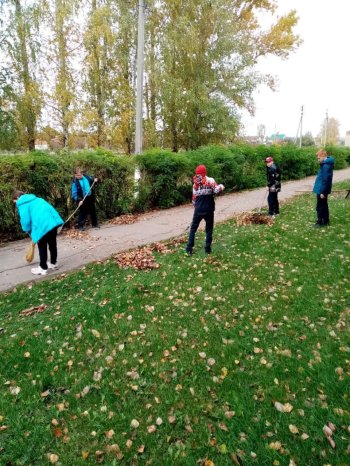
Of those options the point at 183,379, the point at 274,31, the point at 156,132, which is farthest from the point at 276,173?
the point at 274,31

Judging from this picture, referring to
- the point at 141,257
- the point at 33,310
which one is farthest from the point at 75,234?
the point at 33,310

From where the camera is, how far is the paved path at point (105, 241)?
7954 millimetres

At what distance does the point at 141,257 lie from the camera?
27.0ft

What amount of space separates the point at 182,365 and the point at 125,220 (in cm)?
862

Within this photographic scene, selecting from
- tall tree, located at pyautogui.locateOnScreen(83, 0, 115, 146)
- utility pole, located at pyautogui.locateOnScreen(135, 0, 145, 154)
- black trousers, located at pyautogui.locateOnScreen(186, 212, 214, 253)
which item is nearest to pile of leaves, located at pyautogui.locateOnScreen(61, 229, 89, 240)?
black trousers, located at pyautogui.locateOnScreen(186, 212, 214, 253)

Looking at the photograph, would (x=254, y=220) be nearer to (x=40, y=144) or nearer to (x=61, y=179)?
(x=61, y=179)

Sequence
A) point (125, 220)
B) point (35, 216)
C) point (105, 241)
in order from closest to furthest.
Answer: point (35, 216)
point (105, 241)
point (125, 220)

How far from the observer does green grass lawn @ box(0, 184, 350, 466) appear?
10.8 feet

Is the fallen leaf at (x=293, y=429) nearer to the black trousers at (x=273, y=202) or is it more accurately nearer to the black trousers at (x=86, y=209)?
the black trousers at (x=273, y=202)

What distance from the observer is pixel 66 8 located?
62.2ft

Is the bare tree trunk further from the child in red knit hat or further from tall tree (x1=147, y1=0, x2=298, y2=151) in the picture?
the child in red knit hat

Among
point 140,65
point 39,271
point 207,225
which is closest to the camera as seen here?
point 39,271

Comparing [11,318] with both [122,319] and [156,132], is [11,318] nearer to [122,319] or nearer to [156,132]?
[122,319]

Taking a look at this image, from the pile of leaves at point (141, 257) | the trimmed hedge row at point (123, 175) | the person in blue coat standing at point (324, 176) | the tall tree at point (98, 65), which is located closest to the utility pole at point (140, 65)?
the trimmed hedge row at point (123, 175)
